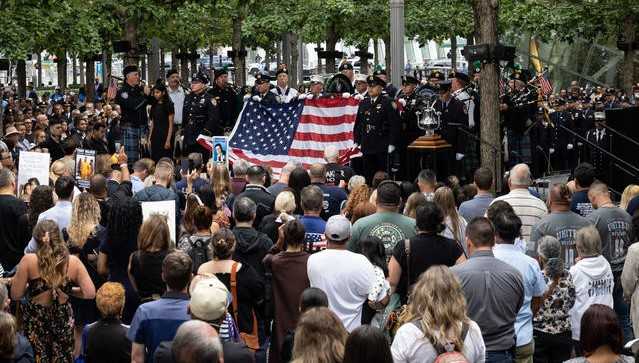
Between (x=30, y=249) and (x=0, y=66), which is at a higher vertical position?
(x=0, y=66)

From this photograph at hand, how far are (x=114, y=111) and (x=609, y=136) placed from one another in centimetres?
1107

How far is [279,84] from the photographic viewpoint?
19578 millimetres

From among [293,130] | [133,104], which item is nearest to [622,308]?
[293,130]

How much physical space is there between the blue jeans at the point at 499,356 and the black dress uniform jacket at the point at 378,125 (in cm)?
961

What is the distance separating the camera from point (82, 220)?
33.9 feet

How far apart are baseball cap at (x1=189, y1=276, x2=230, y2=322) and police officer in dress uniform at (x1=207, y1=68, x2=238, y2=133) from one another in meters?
13.0

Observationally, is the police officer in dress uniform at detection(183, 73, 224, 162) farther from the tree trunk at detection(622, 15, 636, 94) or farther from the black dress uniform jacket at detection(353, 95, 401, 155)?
the tree trunk at detection(622, 15, 636, 94)

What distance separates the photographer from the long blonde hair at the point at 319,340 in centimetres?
629

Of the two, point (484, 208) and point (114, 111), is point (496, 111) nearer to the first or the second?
point (484, 208)

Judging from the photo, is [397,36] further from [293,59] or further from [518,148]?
[293,59]

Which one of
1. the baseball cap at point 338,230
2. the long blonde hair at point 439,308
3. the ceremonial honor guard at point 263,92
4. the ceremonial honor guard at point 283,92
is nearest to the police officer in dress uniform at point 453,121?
the ceremonial honor guard at point 283,92

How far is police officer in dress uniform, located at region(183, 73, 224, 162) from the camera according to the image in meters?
19.6

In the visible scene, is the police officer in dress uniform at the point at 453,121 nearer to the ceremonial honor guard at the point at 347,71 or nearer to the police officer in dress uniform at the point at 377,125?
the police officer in dress uniform at the point at 377,125

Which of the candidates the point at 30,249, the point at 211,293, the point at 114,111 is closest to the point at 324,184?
the point at 30,249
